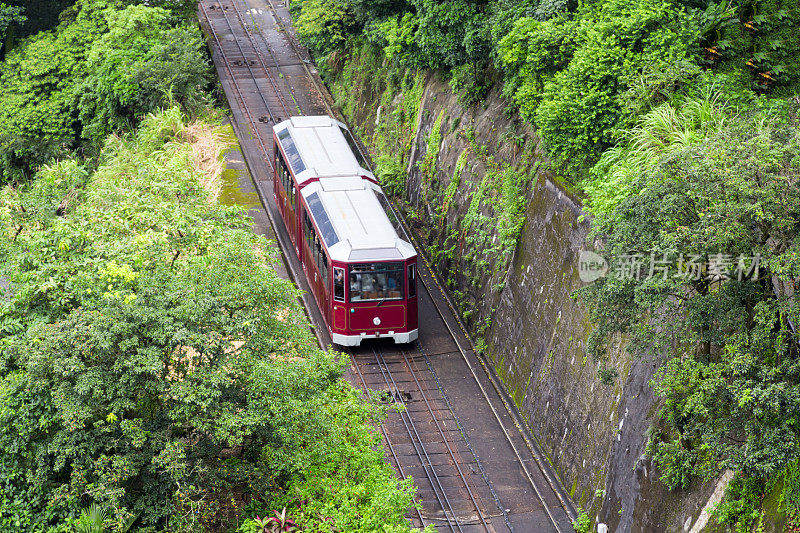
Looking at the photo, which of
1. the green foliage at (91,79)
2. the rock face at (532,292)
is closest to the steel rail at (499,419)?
the rock face at (532,292)

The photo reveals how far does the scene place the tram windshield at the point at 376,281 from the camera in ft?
63.7

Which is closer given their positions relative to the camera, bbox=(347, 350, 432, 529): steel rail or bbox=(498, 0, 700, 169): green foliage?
bbox=(347, 350, 432, 529): steel rail

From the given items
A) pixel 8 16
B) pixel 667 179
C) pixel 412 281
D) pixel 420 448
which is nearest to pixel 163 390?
pixel 420 448

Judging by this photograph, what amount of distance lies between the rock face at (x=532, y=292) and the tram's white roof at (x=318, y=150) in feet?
8.87

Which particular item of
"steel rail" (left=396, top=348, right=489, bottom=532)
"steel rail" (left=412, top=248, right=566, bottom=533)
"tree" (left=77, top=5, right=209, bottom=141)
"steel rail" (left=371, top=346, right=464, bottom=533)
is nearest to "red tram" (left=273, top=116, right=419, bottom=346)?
"steel rail" (left=396, top=348, right=489, bottom=532)

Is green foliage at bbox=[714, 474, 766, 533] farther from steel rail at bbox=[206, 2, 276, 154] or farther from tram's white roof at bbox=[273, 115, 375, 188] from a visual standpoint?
steel rail at bbox=[206, 2, 276, 154]

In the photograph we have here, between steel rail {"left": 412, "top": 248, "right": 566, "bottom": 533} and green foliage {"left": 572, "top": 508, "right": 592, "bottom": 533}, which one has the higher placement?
green foliage {"left": 572, "top": 508, "right": 592, "bottom": 533}

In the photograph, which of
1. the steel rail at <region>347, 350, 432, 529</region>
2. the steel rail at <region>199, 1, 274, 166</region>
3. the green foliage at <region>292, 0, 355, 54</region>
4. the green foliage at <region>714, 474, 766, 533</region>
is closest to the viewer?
the green foliage at <region>714, 474, 766, 533</region>

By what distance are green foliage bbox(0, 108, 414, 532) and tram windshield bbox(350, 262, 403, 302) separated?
421cm

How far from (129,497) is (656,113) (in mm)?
11017

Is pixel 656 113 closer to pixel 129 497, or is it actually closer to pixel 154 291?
pixel 154 291

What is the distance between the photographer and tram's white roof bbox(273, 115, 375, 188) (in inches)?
895

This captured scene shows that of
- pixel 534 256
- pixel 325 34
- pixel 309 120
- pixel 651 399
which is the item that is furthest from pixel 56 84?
pixel 651 399

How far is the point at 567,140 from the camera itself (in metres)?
18.2
